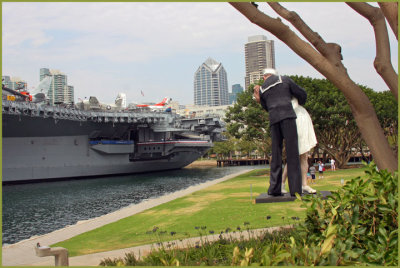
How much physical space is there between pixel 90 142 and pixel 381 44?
153 feet

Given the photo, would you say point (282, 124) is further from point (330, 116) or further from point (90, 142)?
point (90, 142)

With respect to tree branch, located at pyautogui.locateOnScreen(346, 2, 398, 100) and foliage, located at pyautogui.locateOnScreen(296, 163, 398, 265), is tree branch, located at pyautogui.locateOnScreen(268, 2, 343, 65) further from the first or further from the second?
foliage, located at pyautogui.locateOnScreen(296, 163, 398, 265)

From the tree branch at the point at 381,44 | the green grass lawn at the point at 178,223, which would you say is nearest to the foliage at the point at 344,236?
the tree branch at the point at 381,44

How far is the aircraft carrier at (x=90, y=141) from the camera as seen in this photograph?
41781 mm

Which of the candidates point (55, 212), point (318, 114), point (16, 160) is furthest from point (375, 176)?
point (16, 160)

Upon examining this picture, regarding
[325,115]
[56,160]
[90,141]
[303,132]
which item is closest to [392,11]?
[303,132]

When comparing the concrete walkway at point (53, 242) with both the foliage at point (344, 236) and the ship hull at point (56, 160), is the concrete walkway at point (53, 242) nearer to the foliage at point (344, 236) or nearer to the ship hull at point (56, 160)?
the foliage at point (344, 236)

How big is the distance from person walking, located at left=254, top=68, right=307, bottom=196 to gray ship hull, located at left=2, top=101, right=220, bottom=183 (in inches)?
1246

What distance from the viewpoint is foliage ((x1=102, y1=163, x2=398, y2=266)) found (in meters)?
4.49

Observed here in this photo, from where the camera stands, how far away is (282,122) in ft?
35.7

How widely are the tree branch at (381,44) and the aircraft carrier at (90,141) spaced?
117 feet

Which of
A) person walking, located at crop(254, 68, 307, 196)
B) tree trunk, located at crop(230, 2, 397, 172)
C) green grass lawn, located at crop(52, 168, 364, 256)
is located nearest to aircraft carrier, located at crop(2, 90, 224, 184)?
green grass lawn, located at crop(52, 168, 364, 256)

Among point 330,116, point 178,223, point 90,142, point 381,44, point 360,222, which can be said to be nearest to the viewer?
point 360,222

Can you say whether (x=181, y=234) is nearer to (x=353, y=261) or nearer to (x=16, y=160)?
(x=353, y=261)
